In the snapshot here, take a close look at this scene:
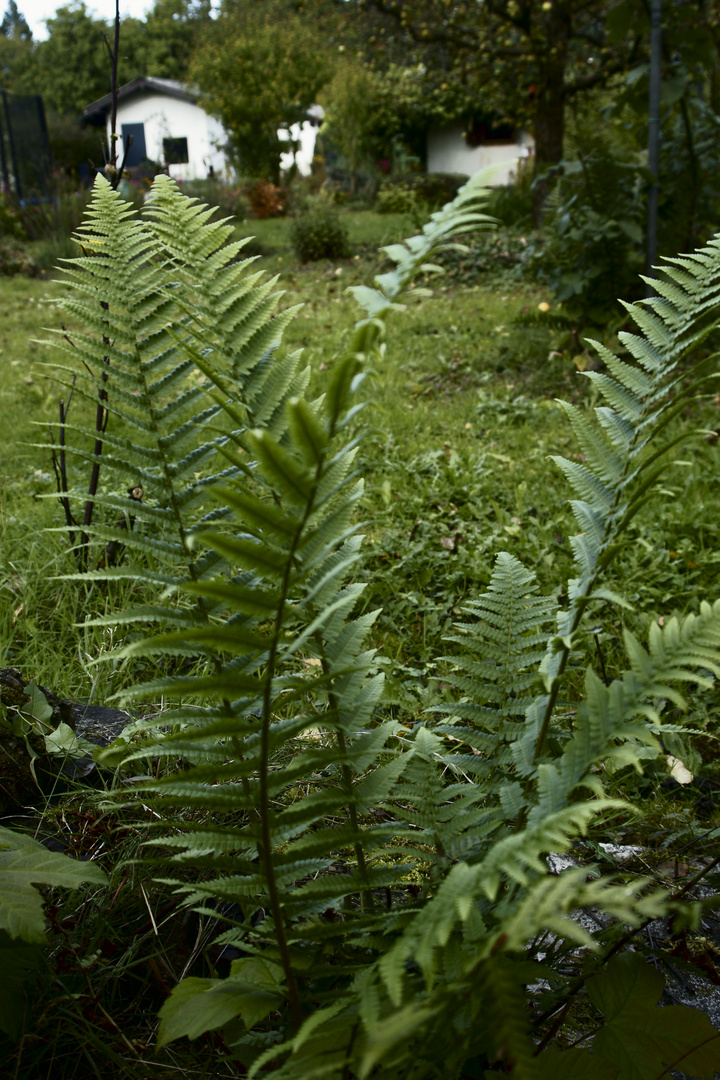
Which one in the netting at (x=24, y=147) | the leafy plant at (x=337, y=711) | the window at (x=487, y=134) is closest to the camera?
the leafy plant at (x=337, y=711)

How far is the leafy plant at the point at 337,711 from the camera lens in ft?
2.40

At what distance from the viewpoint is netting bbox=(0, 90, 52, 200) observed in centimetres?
1641

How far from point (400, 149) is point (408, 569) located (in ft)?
83.0

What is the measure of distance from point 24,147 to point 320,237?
33.9ft

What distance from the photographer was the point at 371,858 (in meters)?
1.48

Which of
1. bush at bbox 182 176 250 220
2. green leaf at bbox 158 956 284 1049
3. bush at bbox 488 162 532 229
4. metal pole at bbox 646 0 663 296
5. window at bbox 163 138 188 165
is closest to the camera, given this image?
green leaf at bbox 158 956 284 1049

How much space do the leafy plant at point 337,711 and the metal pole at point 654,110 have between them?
4.14 meters

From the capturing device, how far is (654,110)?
465 centimetres

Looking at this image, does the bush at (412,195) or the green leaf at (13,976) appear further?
the bush at (412,195)

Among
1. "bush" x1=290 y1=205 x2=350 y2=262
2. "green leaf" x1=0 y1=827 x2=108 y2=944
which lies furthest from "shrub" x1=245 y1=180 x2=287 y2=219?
"green leaf" x1=0 y1=827 x2=108 y2=944

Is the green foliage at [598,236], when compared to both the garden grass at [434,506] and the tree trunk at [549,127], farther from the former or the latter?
the tree trunk at [549,127]

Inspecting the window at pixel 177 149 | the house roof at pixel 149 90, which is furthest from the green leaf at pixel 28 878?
the house roof at pixel 149 90

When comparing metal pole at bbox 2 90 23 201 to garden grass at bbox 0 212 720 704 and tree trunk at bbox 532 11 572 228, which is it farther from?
garden grass at bbox 0 212 720 704

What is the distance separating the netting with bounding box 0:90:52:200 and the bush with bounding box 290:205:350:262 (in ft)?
25.9
